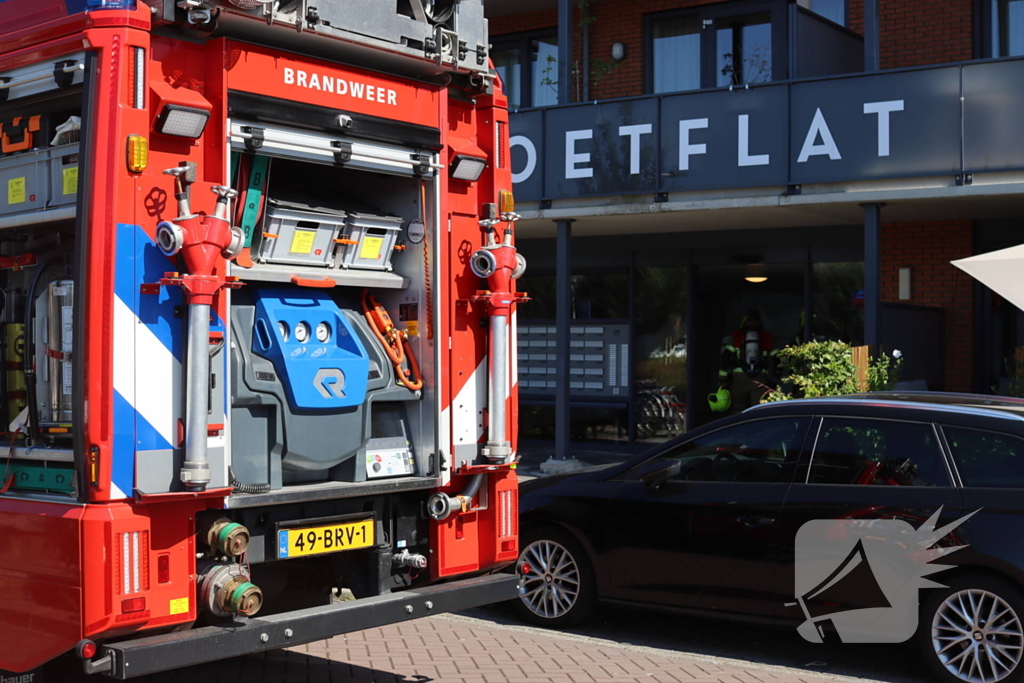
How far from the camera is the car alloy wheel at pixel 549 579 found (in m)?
7.48

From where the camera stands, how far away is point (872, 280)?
1233 cm

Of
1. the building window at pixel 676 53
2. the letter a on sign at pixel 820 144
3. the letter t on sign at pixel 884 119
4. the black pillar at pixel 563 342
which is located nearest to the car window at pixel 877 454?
the letter t on sign at pixel 884 119

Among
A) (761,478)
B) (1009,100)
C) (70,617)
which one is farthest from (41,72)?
(1009,100)

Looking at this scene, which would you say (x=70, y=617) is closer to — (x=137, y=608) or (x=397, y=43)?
(x=137, y=608)

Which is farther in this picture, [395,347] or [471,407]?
[471,407]

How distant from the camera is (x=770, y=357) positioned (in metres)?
16.0

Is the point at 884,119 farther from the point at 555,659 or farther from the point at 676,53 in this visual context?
the point at 555,659

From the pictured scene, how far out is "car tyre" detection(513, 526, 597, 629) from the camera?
742 cm

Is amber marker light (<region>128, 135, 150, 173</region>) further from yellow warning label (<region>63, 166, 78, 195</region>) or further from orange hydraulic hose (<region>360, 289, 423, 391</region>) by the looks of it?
orange hydraulic hose (<region>360, 289, 423, 391</region>)

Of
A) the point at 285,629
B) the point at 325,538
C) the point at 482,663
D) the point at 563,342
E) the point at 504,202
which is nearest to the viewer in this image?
the point at 285,629

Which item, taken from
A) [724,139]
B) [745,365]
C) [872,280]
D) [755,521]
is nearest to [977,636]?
[755,521]

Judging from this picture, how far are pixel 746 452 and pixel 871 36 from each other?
7.30 meters

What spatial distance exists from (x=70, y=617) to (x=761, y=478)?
4.05m

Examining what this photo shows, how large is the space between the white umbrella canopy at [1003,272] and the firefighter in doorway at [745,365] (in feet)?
23.4
